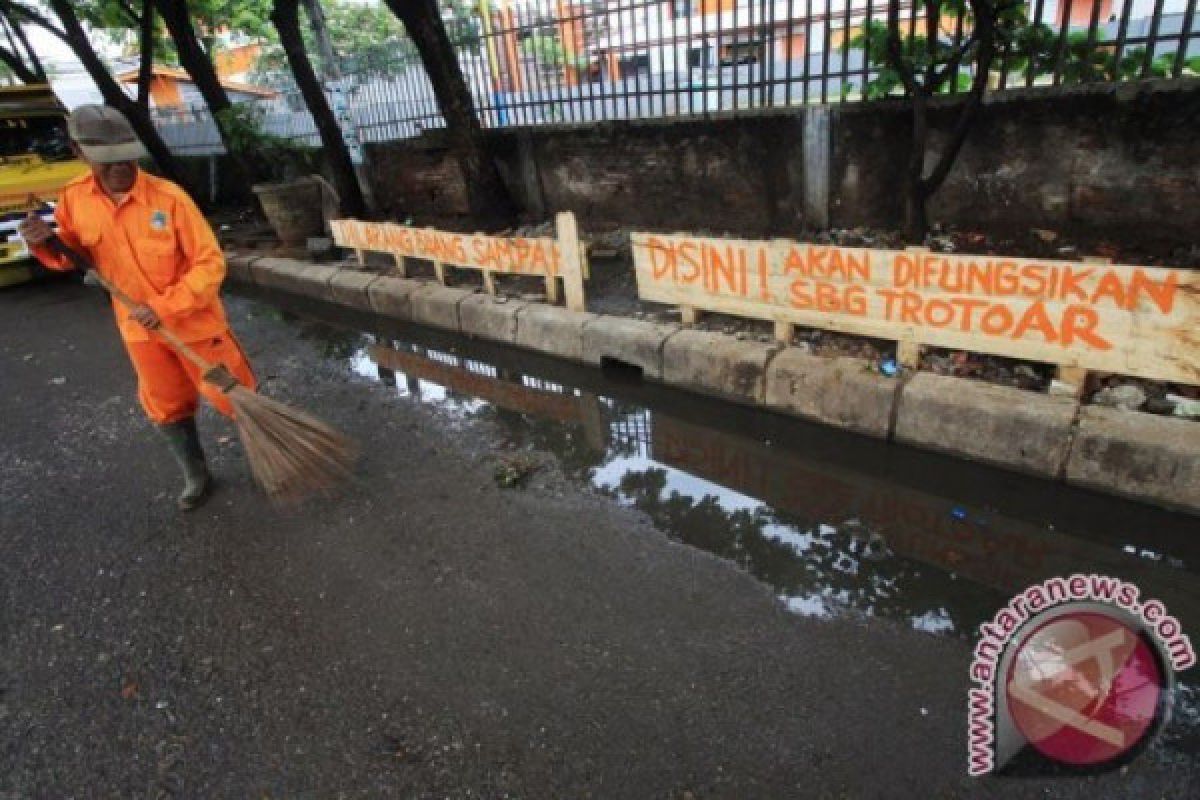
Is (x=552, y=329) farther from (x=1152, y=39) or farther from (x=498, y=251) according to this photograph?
(x=1152, y=39)

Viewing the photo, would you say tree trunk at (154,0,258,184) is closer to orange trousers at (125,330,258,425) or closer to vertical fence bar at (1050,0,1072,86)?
orange trousers at (125,330,258,425)

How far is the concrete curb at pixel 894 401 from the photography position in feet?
9.96

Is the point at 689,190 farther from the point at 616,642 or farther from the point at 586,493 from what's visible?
the point at 616,642

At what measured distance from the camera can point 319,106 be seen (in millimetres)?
9109

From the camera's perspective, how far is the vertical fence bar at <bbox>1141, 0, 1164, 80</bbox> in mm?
4289

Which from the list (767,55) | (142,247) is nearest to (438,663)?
(142,247)

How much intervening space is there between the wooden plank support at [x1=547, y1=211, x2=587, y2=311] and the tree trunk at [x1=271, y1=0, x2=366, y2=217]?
18.2 ft

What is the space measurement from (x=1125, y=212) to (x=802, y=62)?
2890 mm

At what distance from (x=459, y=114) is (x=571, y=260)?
3621 mm

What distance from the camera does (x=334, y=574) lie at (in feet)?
10.3

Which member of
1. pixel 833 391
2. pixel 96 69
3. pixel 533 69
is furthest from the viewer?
pixel 96 69

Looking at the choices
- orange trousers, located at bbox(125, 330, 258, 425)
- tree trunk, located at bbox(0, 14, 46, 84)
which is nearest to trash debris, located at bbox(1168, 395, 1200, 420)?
orange trousers, located at bbox(125, 330, 258, 425)

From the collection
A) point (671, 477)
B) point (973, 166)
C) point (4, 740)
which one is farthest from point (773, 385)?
point (4, 740)

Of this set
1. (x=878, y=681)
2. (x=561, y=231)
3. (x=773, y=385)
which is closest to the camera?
(x=878, y=681)
